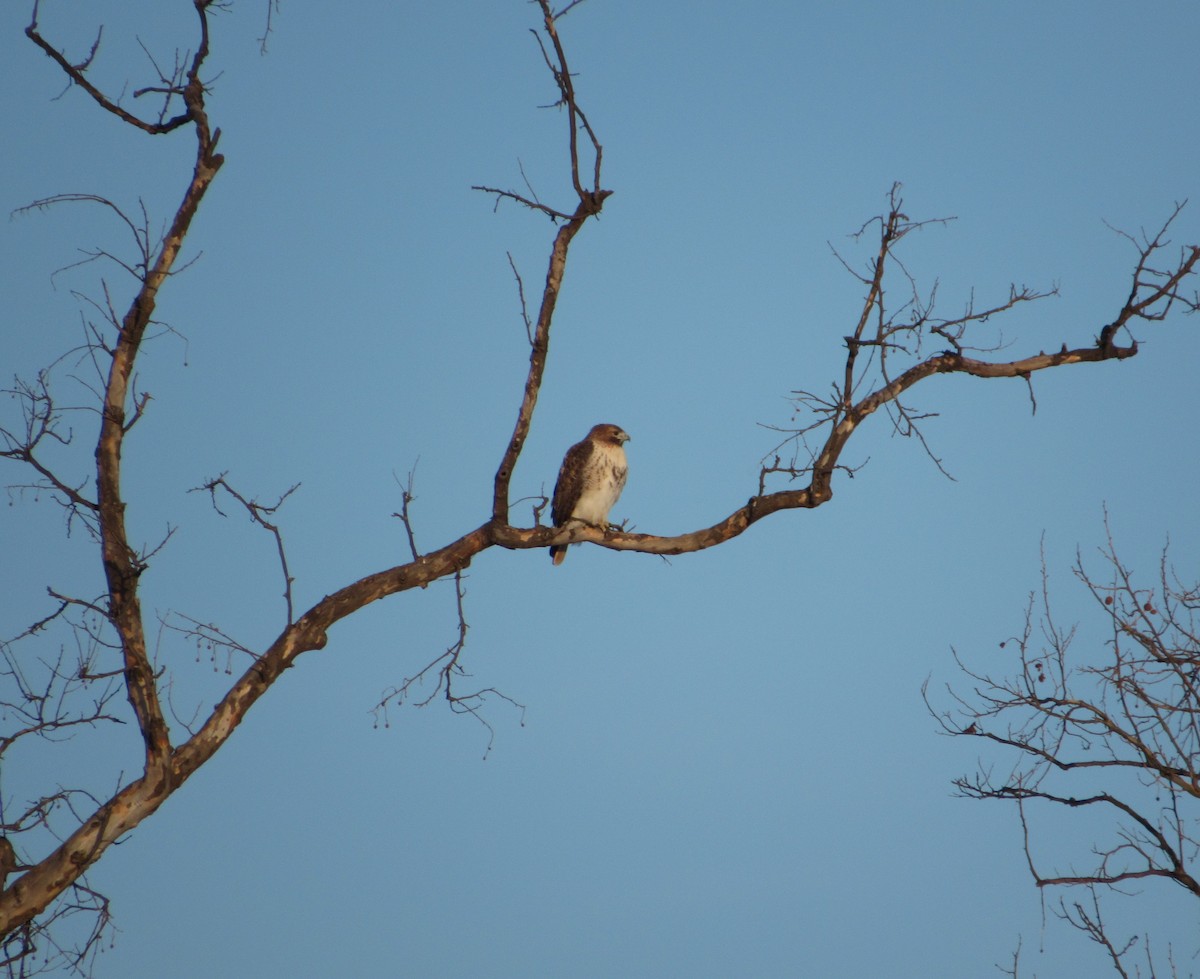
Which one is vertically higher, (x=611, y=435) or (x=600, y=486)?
(x=611, y=435)

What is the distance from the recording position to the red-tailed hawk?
31.2 ft

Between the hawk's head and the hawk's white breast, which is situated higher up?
the hawk's head

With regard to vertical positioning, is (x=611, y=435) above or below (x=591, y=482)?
above

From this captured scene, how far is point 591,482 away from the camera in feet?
31.2

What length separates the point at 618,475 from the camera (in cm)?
957

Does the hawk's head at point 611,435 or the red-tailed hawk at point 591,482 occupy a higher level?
the hawk's head at point 611,435

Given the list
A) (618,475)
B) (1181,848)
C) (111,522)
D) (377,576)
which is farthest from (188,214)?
(1181,848)

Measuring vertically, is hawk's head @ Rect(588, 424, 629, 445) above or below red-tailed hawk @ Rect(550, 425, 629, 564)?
above

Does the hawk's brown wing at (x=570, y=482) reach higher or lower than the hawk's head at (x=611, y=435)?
lower

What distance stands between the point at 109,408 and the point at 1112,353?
4.81 m

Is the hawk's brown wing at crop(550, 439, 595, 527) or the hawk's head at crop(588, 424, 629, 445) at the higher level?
the hawk's head at crop(588, 424, 629, 445)

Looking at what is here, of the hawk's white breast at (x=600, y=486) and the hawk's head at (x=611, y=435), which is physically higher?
the hawk's head at (x=611, y=435)

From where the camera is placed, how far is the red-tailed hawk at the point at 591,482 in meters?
9.52

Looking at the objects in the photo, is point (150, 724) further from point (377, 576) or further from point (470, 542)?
point (470, 542)
